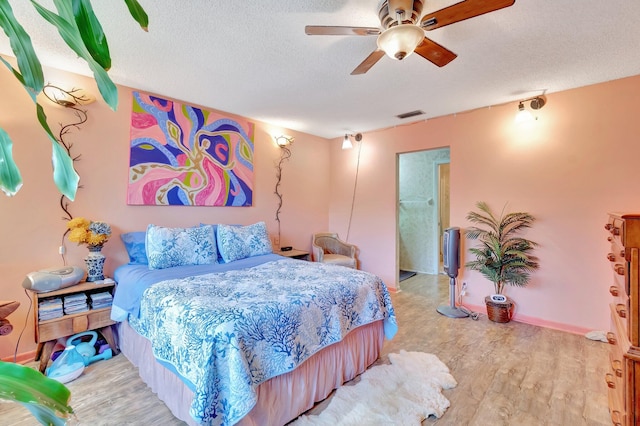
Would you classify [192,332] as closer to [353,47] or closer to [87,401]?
[87,401]

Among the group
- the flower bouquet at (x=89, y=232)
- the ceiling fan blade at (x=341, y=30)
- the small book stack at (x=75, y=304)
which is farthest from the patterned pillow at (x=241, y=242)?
the ceiling fan blade at (x=341, y=30)

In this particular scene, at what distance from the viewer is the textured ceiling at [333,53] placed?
1780mm

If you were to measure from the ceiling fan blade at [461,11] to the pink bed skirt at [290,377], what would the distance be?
210 cm

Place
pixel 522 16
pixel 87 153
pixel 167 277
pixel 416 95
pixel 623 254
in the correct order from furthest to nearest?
1. pixel 416 95
2. pixel 87 153
3. pixel 167 277
4. pixel 522 16
5. pixel 623 254

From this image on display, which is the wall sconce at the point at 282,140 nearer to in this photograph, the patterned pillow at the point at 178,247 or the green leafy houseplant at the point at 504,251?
the patterned pillow at the point at 178,247

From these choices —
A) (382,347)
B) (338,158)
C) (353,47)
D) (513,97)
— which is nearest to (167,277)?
(382,347)

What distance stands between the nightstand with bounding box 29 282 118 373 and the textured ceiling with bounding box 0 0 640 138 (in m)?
1.89

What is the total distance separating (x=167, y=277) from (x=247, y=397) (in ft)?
4.30

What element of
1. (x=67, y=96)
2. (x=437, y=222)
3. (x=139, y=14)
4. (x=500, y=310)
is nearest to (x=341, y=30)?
(x=139, y=14)

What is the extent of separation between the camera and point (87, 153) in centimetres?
262

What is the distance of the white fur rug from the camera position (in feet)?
5.53

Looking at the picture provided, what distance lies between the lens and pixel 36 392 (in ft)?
1.49

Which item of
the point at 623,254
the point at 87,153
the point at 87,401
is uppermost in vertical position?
the point at 87,153

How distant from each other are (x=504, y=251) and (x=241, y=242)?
2.91 meters
